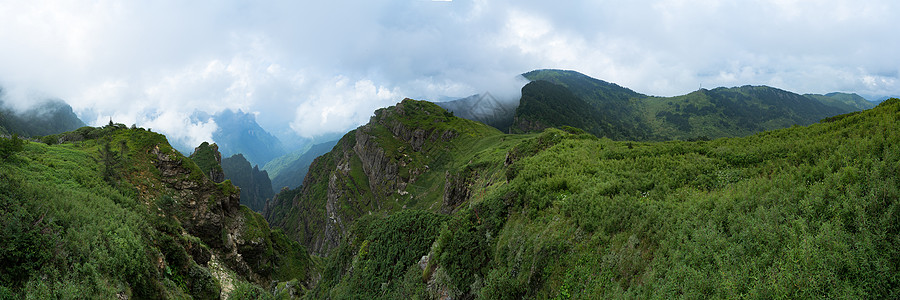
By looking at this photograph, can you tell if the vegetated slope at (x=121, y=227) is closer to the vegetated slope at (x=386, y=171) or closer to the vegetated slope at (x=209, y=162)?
the vegetated slope at (x=209, y=162)

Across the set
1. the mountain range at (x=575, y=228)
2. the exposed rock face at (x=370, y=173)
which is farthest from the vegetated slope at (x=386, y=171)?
the mountain range at (x=575, y=228)

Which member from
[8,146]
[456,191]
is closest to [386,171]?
[456,191]

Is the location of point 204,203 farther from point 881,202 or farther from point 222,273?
point 881,202

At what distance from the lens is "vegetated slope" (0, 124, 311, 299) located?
15.5 meters

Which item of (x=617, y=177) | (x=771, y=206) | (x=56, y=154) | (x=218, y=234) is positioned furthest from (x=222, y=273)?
(x=771, y=206)

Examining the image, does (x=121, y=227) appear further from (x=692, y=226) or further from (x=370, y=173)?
(x=370, y=173)

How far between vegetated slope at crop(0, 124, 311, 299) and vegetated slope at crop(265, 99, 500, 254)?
56033 mm

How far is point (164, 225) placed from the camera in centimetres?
2833

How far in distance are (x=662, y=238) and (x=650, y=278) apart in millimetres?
2006


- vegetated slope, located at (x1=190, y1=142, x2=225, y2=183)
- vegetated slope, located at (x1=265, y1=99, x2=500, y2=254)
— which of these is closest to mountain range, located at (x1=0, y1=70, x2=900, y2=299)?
vegetated slope, located at (x1=190, y1=142, x2=225, y2=183)

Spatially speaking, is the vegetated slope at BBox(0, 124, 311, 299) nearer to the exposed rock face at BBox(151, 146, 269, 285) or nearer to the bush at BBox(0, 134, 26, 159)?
the exposed rock face at BBox(151, 146, 269, 285)

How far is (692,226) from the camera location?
10.5 meters

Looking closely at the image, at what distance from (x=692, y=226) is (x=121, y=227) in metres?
34.0

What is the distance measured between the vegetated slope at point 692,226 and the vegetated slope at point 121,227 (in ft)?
54.1
